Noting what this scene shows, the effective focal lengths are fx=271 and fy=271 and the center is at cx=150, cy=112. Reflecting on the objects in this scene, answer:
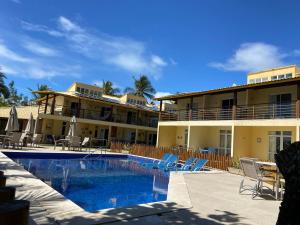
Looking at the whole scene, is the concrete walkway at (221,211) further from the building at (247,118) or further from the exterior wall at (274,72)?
the exterior wall at (274,72)

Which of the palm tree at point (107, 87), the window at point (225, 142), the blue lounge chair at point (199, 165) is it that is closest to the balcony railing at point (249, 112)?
the window at point (225, 142)

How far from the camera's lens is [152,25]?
711 inches

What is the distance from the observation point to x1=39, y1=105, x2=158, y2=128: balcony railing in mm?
30453

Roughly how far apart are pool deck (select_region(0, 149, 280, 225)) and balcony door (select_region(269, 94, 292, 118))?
1215 centimetres

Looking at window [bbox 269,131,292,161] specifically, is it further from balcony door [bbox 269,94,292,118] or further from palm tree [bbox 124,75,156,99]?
palm tree [bbox 124,75,156,99]

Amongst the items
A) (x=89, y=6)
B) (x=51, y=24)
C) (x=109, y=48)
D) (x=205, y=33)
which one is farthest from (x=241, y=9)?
(x=51, y=24)

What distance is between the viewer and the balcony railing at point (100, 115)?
30.5 meters

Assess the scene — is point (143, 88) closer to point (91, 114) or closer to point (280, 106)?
point (91, 114)

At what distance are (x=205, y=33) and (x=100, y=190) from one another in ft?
42.8

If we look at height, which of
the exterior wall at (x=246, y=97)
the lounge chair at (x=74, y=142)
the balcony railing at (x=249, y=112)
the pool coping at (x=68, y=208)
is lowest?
the pool coping at (x=68, y=208)

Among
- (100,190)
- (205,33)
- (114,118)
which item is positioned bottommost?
(100,190)

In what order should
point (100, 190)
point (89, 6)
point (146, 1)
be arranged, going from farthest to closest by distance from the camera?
1. point (89, 6)
2. point (146, 1)
3. point (100, 190)

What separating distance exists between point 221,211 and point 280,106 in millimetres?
14842

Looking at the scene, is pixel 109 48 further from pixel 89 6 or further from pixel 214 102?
pixel 214 102
